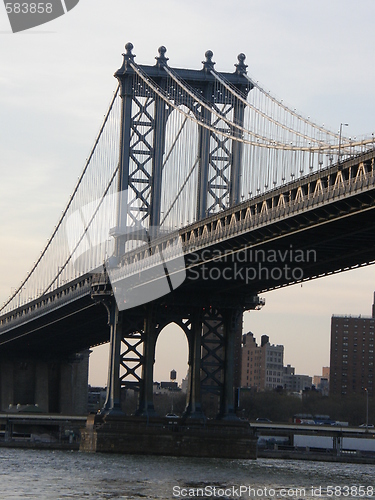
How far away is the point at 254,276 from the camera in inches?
2368

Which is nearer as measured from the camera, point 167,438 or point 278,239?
point 278,239

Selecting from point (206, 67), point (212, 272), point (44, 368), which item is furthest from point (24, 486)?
point (44, 368)

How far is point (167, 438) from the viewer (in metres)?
65.4

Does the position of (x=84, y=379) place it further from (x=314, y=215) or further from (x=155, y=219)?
(x=314, y=215)

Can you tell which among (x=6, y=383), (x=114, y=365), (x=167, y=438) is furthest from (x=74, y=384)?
(x=167, y=438)

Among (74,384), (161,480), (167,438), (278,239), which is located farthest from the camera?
(74,384)

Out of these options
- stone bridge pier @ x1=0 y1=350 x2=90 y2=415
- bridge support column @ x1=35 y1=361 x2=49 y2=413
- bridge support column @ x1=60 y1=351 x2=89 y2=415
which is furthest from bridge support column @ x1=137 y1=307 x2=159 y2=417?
bridge support column @ x1=35 y1=361 x2=49 y2=413

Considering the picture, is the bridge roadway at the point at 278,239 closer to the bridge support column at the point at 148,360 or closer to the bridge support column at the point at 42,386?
the bridge support column at the point at 148,360

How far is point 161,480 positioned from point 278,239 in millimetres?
11217

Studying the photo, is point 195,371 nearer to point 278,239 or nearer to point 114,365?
point 114,365

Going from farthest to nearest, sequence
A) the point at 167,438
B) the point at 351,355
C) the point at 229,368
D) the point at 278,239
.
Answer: the point at 351,355 → the point at 229,368 → the point at 167,438 → the point at 278,239

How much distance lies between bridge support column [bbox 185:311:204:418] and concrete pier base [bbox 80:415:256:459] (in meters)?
0.85

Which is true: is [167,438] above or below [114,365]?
below

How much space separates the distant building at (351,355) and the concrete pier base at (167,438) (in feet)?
380
